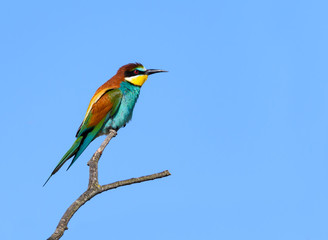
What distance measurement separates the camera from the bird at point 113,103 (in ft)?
15.9

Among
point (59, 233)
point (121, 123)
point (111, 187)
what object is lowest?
point (59, 233)

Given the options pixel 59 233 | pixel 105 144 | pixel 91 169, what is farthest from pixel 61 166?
pixel 59 233

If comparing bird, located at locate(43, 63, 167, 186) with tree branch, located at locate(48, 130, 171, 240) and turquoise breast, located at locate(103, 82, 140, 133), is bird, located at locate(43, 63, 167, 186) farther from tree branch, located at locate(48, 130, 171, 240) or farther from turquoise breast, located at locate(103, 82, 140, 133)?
tree branch, located at locate(48, 130, 171, 240)

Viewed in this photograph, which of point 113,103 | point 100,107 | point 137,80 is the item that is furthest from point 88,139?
point 137,80

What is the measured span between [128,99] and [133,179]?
2481 millimetres

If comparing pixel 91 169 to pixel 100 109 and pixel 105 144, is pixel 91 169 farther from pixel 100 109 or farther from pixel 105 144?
pixel 100 109

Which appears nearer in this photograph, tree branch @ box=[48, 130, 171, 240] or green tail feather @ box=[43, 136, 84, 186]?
tree branch @ box=[48, 130, 171, 240]

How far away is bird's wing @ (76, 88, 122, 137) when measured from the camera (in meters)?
4.86

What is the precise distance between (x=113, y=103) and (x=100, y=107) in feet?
0.56

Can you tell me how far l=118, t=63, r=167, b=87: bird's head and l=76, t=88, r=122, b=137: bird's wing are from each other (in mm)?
A: 246

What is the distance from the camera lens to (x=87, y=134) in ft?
15.7

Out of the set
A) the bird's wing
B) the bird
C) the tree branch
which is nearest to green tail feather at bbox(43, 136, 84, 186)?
the bird

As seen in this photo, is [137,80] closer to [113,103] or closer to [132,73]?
[132,73]

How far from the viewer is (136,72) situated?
214 inches
